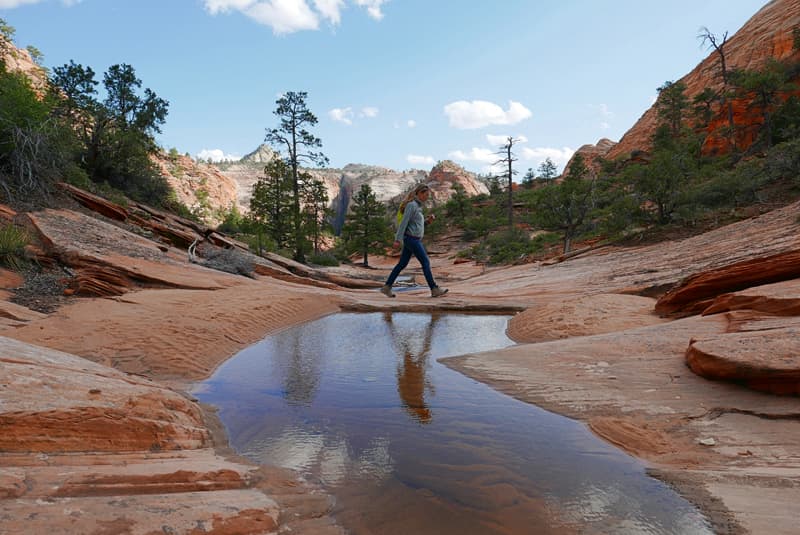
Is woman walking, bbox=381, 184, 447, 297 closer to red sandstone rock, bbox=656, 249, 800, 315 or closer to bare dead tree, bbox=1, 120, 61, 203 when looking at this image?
red sandstone rock, bbox=656, 249, 800, 315

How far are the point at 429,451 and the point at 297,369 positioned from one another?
2.06m

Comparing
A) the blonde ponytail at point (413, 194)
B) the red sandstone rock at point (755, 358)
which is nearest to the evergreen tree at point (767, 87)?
the blonde ponytail at point (413, 194)

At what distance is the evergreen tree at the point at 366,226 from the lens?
35.0m

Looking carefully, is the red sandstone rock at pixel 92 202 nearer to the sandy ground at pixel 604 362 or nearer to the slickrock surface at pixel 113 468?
the sandy ground at pixel 604 362

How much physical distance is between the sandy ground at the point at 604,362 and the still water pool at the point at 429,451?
209mm

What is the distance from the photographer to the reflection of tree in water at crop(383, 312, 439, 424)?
305 centimetres

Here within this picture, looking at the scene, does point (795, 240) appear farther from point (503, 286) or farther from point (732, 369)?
point (503, 286)

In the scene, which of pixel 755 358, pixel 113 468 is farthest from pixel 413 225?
pixel 113 468

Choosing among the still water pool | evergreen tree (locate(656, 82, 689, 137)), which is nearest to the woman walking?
the still water pool

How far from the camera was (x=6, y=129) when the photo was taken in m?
8.71

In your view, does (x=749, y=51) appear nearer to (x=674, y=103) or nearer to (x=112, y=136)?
(x=674, y=103)

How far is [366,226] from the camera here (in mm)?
35344

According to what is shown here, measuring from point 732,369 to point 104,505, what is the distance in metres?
3.67

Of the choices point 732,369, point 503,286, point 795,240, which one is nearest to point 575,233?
point 503,286
